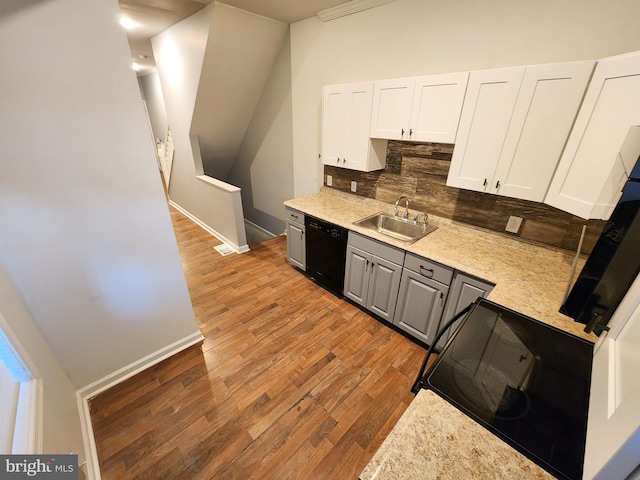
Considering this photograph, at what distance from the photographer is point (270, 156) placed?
3.94 meters

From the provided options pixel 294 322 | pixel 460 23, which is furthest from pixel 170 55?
pixel 294 322

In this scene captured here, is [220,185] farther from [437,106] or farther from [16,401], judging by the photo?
[16,401]

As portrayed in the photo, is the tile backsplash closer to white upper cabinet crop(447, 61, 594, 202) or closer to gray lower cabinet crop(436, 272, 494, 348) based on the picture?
white upper cabinet crop(447, 61, 594, 202)

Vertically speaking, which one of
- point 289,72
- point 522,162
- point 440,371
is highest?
point 289,72

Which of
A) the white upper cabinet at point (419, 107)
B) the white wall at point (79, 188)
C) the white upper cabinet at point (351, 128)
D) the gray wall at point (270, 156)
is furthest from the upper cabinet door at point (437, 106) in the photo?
the gray wall at point (270, 156)

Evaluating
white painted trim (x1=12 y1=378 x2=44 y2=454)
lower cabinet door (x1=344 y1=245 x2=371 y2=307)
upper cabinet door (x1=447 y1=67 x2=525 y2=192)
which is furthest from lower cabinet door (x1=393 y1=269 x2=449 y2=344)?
white painted trim (x1=12 y1=378 x2=44 y2=454)

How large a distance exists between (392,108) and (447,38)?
59 centimetres


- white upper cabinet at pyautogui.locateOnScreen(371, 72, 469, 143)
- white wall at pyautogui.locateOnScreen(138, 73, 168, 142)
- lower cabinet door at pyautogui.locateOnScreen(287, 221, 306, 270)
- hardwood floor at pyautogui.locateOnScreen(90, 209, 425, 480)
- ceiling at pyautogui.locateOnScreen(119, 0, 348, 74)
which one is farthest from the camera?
white wall at pyautogui.locateOnScreen(138, 73, 168, 142)

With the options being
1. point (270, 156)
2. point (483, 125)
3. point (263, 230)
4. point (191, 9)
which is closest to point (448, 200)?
point (483, 125)

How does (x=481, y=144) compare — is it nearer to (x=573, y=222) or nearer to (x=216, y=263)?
(x=573, y=222)

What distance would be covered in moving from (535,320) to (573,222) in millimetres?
931

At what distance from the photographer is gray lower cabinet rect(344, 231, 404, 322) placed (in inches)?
81.7

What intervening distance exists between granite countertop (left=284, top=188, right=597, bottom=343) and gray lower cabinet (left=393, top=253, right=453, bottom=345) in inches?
4.0

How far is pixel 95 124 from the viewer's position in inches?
51.6
